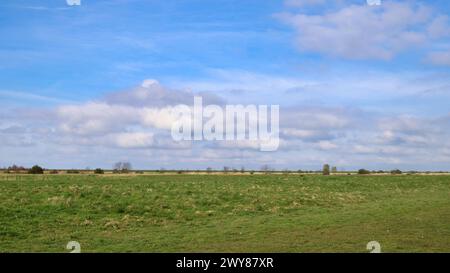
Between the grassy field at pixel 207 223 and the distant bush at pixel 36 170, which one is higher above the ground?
the distant bush at pixel 36 170

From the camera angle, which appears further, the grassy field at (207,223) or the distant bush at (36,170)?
the distant bush at (36,170)

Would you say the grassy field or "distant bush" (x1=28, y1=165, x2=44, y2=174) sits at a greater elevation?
"distant bush" (x1=28, y1=165, x2=44, y2=174)

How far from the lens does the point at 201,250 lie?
17844 mm

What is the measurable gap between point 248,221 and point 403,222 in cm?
911

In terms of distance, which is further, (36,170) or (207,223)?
(36,170)

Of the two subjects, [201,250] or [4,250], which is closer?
[201,250]

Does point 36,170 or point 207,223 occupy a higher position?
point 36,170

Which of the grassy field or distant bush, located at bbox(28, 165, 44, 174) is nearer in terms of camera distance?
the grassy field
